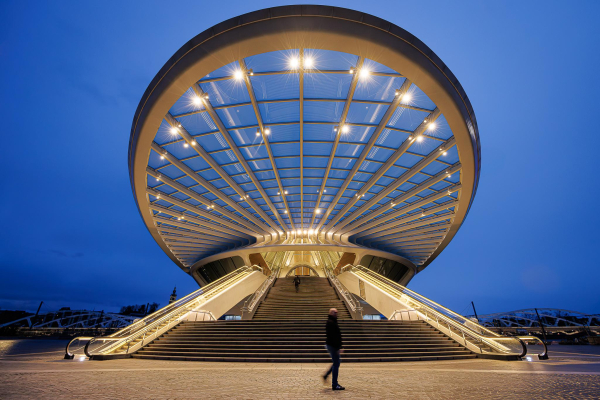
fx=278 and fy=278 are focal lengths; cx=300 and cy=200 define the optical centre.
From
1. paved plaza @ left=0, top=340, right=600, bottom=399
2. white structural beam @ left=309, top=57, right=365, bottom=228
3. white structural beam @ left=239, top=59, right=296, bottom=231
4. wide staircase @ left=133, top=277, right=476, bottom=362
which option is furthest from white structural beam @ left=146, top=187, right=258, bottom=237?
paved plaza @ left=0, top=340, right=600, bottom=399

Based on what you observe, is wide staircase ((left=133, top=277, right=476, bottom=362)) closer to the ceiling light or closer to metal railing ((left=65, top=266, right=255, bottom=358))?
metal railing ((left=65, top=266, right=255, bottom=358))

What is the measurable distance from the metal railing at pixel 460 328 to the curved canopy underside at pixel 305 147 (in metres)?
7.40

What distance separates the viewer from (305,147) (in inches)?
637

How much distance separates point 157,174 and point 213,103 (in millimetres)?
7705

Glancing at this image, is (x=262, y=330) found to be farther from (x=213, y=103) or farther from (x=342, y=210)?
(x=342, y=210)

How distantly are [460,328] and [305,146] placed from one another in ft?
37.6

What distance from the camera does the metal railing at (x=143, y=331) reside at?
9.74m

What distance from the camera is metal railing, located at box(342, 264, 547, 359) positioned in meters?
9.49

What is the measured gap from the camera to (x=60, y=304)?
189 m

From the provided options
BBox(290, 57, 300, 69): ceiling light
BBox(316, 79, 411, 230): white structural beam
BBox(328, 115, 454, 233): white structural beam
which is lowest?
BBox(328, 115, 454, 233): white structural beam

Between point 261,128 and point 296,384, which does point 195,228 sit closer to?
point 261,128

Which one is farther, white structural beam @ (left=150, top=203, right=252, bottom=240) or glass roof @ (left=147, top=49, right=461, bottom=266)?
white structural beam @ (left=150, top=203, right=252, bottom=240)

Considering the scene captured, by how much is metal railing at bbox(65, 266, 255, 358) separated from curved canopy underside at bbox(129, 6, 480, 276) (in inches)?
290

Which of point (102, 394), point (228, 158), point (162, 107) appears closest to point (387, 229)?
point (228, 158)
